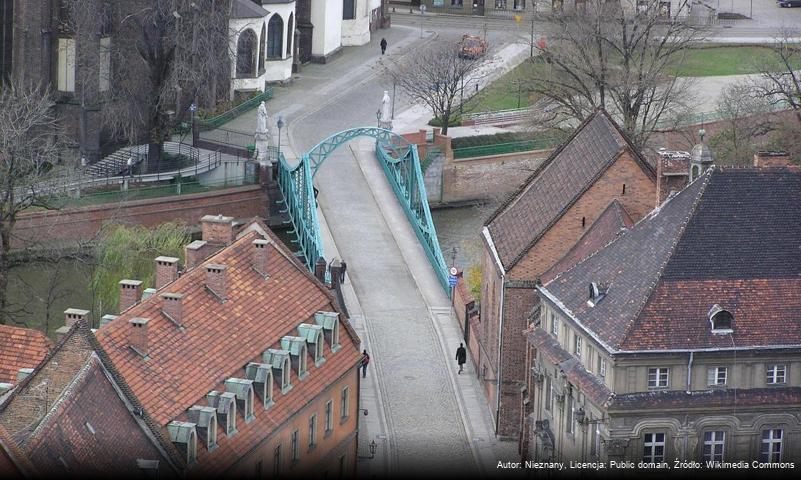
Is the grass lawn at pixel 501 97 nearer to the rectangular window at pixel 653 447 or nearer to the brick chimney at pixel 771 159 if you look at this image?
the brick chimney at pixel 771 159

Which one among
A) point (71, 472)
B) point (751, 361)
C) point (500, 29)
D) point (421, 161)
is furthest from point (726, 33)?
point (71, 472)

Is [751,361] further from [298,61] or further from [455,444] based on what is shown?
[298,61]

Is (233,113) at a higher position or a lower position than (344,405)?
higher

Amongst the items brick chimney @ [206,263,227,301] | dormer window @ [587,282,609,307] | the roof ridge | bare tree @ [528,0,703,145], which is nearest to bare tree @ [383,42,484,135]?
bare tree @ [528,0,703,145]

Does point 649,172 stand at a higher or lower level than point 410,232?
higher

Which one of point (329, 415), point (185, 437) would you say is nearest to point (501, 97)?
point (329, 415)

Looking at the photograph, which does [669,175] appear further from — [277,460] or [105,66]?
[105,66]

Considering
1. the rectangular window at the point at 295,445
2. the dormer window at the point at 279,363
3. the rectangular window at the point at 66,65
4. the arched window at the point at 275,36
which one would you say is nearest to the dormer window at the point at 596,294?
the dormer window at the point at 279,363
